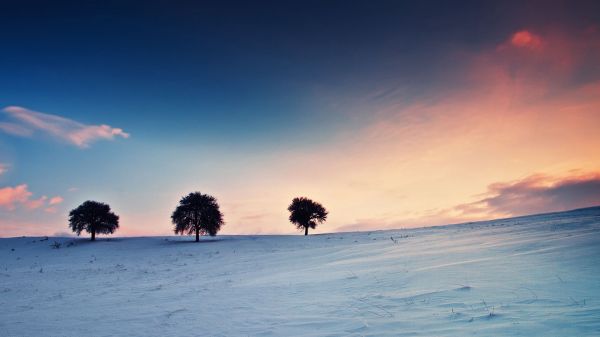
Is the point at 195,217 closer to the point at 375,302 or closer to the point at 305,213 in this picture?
the point at 305,213

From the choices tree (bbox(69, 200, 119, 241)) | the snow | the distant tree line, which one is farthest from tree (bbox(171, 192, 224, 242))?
the snow

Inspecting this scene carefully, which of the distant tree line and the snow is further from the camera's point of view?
the distant tree line

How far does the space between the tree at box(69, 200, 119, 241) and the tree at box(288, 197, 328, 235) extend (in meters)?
28.4

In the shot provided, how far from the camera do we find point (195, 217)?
156ft

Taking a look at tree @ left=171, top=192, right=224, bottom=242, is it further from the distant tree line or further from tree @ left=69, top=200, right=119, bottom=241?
tree @ left=69, top=200, right=119, bottom=241

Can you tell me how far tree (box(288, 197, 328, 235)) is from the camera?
2307 inches

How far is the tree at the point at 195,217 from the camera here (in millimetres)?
47156

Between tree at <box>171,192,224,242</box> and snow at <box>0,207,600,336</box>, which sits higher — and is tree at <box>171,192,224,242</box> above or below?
above

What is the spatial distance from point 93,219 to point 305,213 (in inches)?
1301

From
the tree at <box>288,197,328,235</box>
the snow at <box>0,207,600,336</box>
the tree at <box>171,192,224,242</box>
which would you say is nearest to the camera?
the snow at <box>0,207,600,336</box>

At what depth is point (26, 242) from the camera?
Result: 4659cm

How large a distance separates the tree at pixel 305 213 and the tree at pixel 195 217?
14698mm

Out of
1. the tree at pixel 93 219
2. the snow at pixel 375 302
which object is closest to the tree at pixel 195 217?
the tree at pixel 93 219

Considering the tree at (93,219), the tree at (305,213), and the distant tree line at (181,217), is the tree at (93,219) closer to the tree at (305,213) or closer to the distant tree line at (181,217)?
the distant tree line at (181,217)
